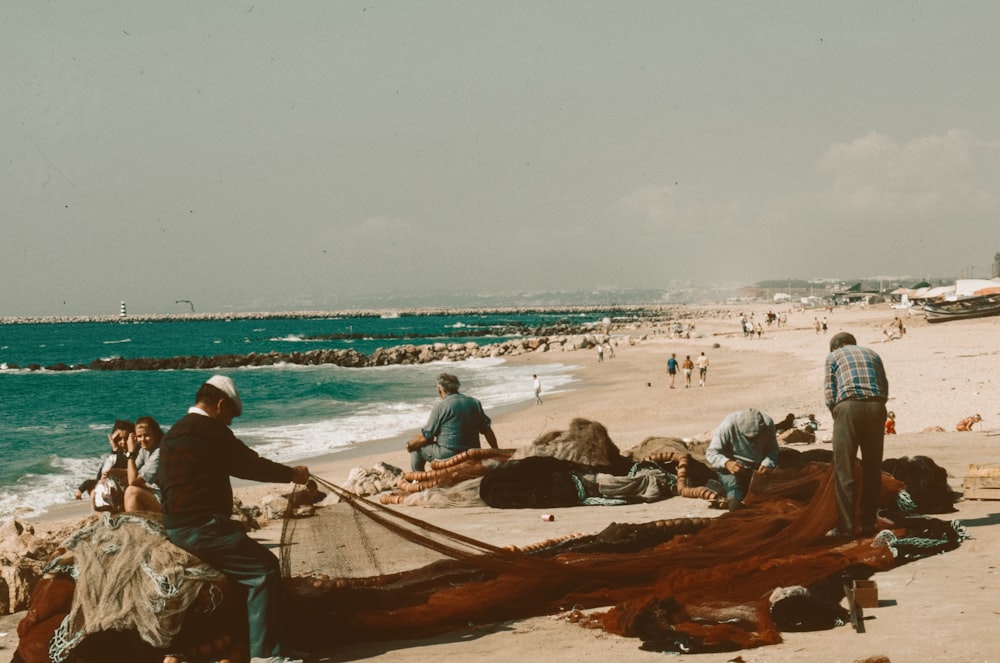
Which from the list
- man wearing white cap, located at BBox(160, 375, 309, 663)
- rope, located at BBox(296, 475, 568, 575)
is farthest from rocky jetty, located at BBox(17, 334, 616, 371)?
man wearing white cap, located at BBox(160, 375, 309, 663)

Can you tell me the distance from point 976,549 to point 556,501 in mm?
4030

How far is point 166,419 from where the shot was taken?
119 feet

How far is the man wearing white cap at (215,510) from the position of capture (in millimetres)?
4844

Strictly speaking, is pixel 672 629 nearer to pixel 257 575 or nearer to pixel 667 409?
pixel 257 575

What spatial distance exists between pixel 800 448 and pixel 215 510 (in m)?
9.06

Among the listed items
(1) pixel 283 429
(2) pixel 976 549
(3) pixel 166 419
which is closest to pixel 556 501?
(2) pixel 976 549

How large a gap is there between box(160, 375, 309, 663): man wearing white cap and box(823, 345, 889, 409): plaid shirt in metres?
4.23

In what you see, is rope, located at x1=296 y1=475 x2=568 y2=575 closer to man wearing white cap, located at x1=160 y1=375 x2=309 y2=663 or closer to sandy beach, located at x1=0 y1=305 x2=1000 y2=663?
sandy beach, located at x1=0 y1=305 x2=1000 y2=663

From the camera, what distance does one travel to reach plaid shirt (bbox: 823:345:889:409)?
6758 millimetres

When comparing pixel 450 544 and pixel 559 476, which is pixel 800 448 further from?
pixel 450 544

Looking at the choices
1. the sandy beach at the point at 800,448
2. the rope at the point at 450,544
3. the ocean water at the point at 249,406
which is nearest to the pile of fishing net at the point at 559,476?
the sandy beach at the point at 800,448

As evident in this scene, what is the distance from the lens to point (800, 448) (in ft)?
39.7

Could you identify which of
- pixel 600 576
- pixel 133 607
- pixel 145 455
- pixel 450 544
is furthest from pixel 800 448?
pixel 133 607

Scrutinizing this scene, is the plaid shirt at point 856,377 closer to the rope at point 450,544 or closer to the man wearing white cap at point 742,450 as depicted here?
the man wearing white cap at point 742,450
